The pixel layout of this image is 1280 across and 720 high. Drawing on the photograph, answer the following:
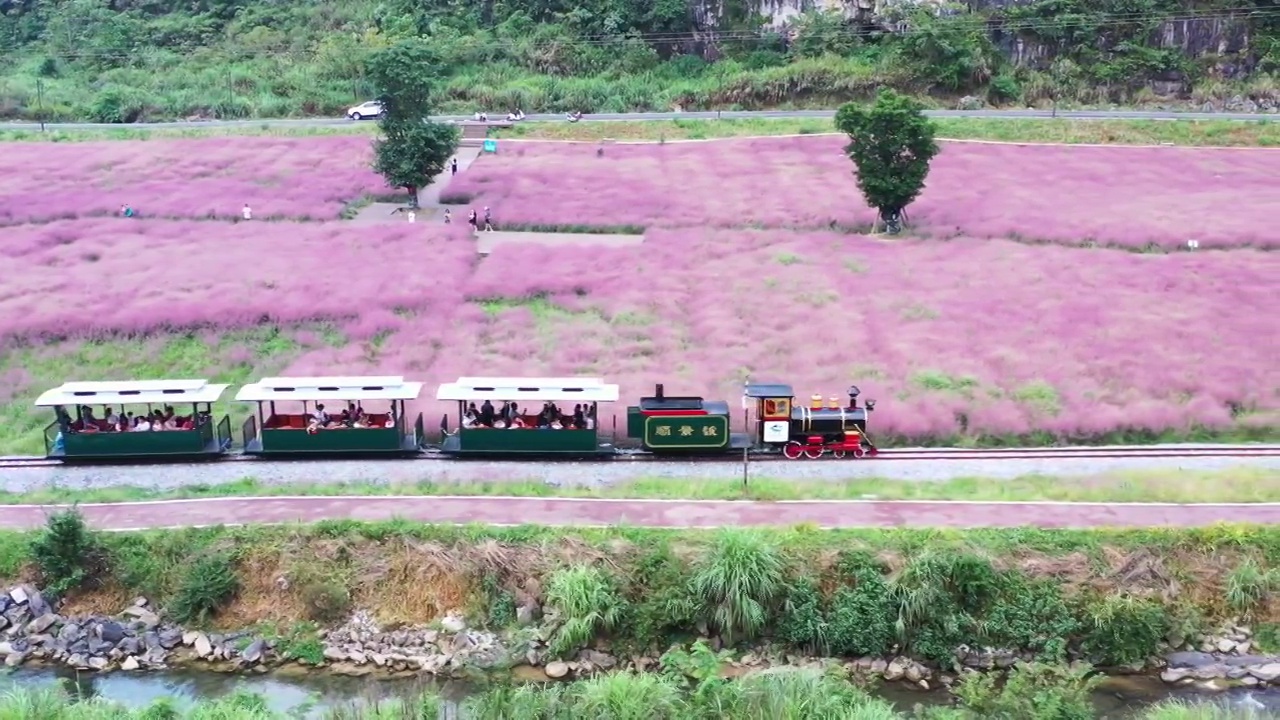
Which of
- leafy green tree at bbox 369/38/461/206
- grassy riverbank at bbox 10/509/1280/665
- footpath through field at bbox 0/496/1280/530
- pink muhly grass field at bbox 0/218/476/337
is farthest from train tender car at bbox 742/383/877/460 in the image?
leafy green tree at bbox 369/38/461/206

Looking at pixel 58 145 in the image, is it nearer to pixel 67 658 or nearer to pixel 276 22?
pixel 276 22

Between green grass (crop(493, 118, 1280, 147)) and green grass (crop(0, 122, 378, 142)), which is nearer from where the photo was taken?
green grass (crop(493, 118, 1280, 147))

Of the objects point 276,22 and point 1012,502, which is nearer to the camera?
point 1012,502

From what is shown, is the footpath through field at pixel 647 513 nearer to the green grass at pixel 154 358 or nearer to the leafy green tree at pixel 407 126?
the green grass at pixel 154 358

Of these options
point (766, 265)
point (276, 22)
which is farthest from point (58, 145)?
point (766, 265)

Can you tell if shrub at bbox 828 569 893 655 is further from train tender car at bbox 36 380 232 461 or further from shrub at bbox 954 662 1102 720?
train tender car at bbox 36 380 232 461

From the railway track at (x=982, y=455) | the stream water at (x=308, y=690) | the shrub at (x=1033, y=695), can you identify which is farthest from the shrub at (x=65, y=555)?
the shrub at (x=1033, y=695)
